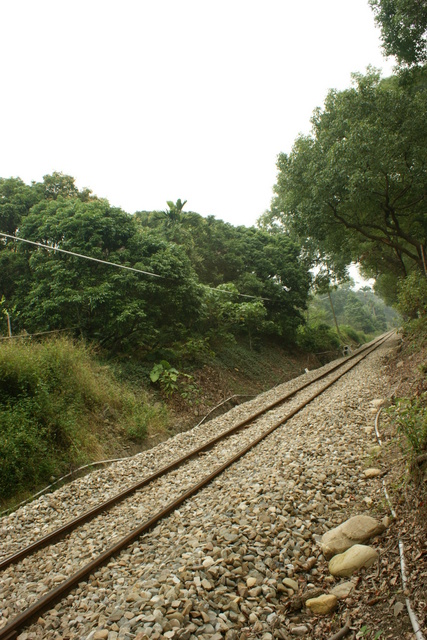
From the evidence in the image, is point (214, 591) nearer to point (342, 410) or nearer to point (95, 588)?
point (95, 588)

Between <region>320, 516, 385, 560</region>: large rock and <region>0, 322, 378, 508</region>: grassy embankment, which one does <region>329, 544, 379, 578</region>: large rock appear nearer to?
<region>320, 516, 385, 560</region>: large rock

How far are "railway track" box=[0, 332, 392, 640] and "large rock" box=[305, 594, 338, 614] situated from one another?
2.53m

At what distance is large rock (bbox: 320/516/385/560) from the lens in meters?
3.91

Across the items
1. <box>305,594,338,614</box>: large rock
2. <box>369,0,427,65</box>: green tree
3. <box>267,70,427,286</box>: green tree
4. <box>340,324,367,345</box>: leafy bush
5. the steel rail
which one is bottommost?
the steel rail

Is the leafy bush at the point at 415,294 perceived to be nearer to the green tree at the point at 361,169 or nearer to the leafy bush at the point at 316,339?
the green tree at the point at 361,169

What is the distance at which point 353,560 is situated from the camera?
362 centimetres

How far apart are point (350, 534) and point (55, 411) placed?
7701 mm

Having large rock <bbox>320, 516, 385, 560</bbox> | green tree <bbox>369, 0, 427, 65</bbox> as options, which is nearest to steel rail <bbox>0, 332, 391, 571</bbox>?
large rock <bbox>320, 516, 385, 560</bbox>

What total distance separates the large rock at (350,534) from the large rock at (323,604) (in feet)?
2.09

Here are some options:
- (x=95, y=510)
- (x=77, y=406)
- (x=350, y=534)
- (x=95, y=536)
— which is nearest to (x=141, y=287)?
(x=77, y=406)

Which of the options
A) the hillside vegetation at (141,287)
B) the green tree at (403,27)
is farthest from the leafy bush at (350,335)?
the green tree at (403,27)

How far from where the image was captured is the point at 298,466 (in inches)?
234

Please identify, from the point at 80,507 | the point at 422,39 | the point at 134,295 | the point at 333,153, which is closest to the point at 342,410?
the point at 80,507

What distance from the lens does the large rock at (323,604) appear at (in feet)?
10.7
